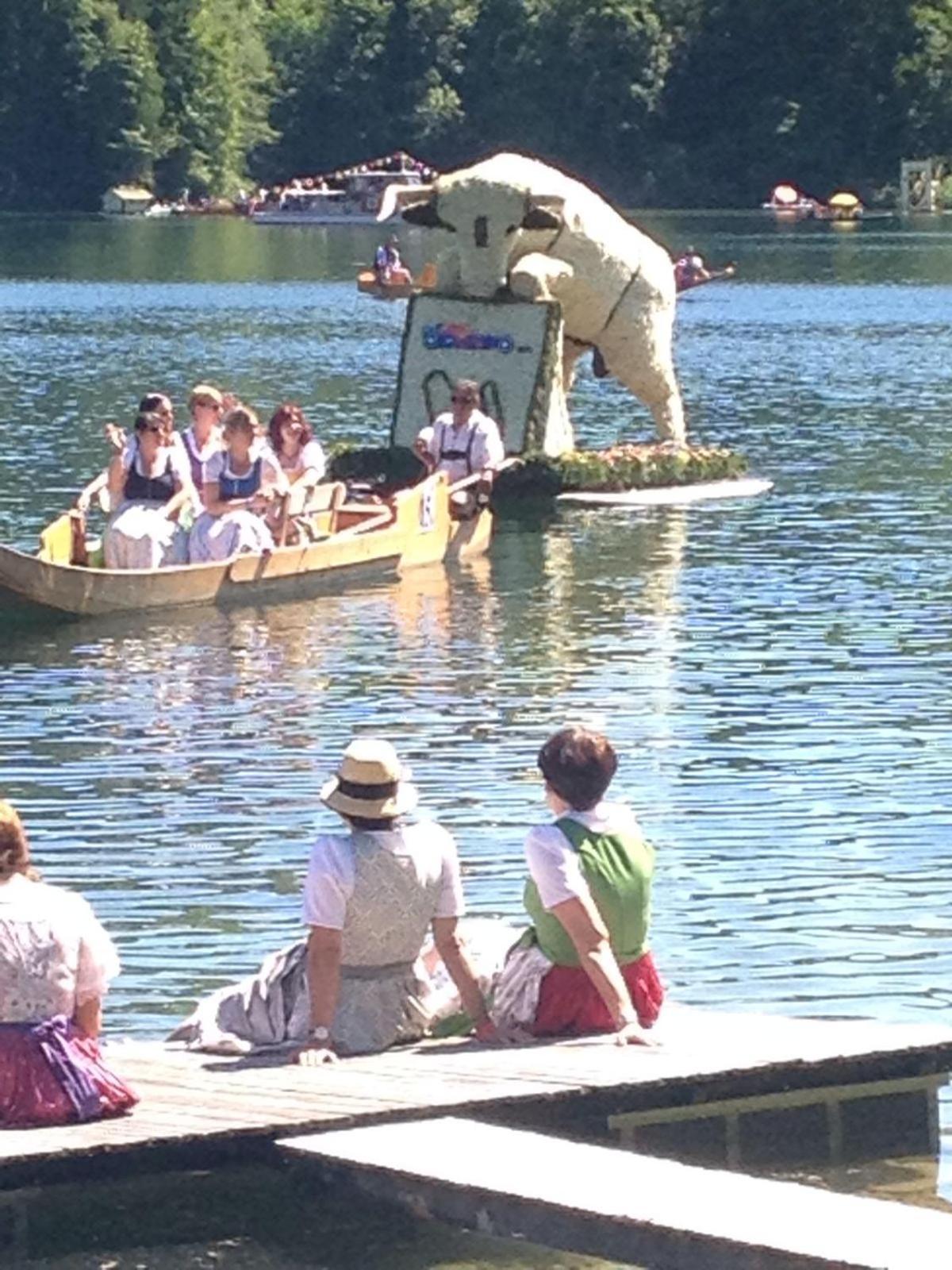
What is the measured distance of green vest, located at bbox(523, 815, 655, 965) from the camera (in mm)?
10516

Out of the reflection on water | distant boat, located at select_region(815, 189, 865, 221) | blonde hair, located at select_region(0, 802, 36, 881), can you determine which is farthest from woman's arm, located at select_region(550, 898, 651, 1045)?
distant boat, located at select_region(815, 189, 865, 221)

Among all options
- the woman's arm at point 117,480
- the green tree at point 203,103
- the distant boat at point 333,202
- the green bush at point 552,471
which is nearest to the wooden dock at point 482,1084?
the woman's arm at point 117,480

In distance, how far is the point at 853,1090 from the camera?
35.1 ft

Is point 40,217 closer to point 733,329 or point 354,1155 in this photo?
point 733,329

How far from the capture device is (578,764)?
33.8 ft

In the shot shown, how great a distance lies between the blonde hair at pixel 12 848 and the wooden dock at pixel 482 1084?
26.8 inches

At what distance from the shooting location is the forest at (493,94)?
407 ft

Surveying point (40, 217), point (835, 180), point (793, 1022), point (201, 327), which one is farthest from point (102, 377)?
point (40, 217)

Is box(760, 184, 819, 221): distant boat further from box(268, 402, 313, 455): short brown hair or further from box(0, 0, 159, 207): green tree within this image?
box(268, 402, 313, 455): short brown hair

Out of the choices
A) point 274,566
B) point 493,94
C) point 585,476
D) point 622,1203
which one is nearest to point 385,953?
point 622,1203

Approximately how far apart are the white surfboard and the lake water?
0.35 metres

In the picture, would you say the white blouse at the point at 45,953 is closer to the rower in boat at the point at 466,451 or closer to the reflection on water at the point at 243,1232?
the reflection on water at the point at 243,1232

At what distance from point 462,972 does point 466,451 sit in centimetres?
1572

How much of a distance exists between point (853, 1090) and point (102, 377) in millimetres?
38577
